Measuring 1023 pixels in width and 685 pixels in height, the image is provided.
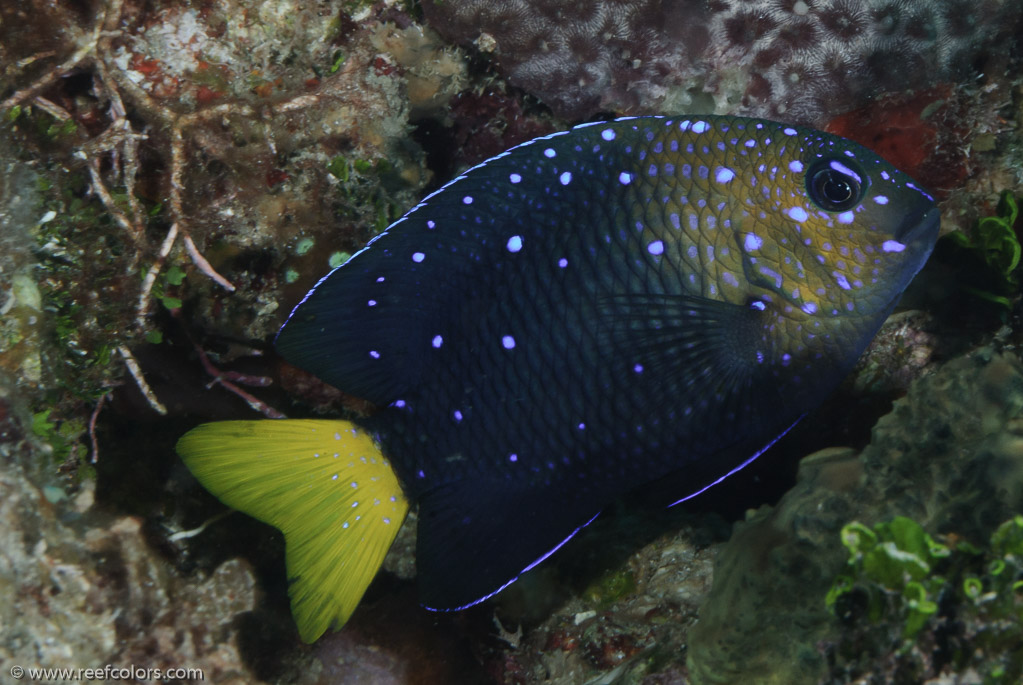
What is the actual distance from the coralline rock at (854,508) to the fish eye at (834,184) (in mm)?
771

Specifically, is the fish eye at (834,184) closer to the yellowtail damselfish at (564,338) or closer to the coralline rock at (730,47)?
the yellowtail damselfish at (564,338)

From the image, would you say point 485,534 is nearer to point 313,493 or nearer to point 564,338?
point 313,493

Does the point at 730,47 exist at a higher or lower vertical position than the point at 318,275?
higher

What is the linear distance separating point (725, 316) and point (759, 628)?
107 cm

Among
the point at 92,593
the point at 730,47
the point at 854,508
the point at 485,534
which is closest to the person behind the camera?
the point at 854,508

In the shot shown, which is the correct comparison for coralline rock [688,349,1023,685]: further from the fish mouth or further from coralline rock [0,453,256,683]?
coralline rock [0,453,256,683]

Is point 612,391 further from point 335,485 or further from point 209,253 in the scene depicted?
point 209,253

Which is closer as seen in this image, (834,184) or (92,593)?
(834,184)

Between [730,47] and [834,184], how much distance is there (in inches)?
50.4

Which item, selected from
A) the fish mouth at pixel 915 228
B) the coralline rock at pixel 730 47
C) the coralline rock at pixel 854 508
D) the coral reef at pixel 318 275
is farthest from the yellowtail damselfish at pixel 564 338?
the coralline rock at pixel 730 47

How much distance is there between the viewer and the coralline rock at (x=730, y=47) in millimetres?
2982

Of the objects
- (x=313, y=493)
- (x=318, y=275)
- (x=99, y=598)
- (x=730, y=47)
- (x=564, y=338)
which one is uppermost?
(x=730, y=47)

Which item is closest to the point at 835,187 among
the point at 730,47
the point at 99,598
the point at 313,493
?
the point at 730,47

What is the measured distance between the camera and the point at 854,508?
218 centimetres
